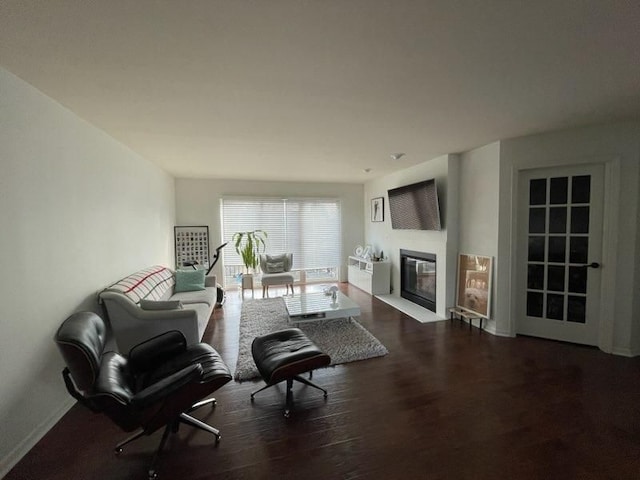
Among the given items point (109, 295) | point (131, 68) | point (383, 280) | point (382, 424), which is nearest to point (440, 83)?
point (131, 68)

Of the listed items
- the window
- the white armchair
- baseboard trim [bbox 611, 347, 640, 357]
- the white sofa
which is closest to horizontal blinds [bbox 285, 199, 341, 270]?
the window

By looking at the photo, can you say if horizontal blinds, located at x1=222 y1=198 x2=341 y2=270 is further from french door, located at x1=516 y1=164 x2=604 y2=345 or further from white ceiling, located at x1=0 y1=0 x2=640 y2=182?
french door, located at x1=516 y1=164 x2=604 y2=345

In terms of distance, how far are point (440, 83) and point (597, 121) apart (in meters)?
2.00

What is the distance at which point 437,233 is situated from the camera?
13.2ft

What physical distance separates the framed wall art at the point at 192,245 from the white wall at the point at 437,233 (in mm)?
3720

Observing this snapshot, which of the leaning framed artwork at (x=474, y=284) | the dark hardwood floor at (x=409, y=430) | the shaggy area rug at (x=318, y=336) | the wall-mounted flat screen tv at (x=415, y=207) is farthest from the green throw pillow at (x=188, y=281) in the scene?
the leaning framed artwork at (x=474, y=284)

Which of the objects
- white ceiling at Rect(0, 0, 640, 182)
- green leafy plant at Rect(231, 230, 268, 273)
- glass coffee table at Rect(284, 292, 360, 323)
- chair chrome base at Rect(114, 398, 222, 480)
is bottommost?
chair chrome base at Rect(114, 398, 222, 480)

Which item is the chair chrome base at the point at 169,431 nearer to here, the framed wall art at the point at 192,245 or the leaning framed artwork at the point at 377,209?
the framed wall art at the point at 192,245

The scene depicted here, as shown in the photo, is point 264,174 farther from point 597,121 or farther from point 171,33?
point 597,121

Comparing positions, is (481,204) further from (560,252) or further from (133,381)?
(133,381)

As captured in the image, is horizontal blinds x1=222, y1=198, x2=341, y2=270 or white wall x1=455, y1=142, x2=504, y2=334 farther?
horizontal blinds x1=222, y1=198, x2=341, y2=270

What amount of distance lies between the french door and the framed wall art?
5.28m

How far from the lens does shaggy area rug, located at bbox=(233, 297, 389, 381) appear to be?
272 cm

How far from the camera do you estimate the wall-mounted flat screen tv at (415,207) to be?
3869mm
